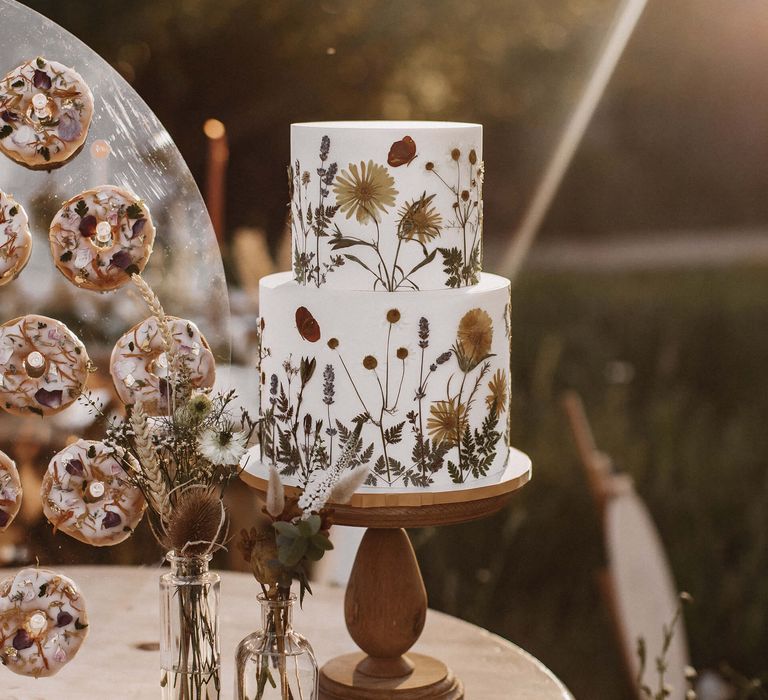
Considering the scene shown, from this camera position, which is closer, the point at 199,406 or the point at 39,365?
the point at 199,406

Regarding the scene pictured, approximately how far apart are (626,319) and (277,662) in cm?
255

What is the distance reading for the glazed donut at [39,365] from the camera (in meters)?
1.31

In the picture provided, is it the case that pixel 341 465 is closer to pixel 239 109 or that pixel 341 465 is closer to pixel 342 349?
pixel 342 349

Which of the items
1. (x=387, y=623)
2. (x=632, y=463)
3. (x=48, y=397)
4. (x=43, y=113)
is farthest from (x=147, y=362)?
(x=632, y=463)

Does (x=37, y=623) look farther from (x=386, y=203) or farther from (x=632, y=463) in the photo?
(x=632, y=463)

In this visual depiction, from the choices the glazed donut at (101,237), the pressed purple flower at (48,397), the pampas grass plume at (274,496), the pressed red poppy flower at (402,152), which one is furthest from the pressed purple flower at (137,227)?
the pampas grass plume at (274,496)

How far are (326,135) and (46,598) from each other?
0.68m

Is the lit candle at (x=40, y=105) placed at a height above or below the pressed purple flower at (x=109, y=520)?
above

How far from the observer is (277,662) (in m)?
1.18

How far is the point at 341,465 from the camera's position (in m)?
1.12

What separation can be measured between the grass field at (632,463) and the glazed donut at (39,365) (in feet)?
6.18

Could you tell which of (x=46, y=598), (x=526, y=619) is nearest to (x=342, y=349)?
(x=46, y=598)

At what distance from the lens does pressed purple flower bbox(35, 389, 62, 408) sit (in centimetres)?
134

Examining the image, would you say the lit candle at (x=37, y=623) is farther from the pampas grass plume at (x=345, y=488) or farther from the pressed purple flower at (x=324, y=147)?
the pressed purple flower at (x=324, y=147)
